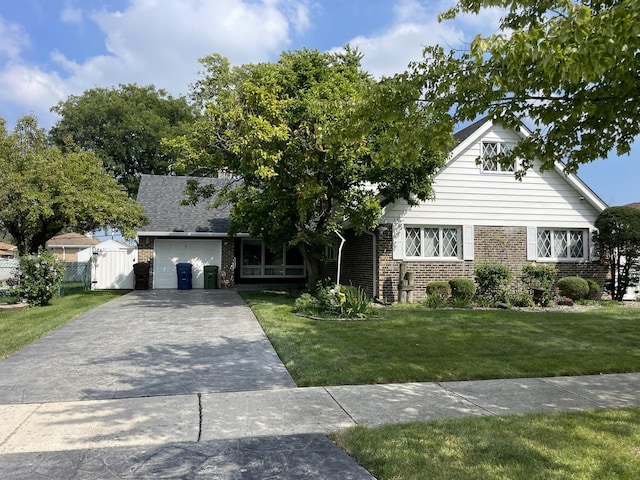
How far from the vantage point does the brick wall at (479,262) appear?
49.5 ft

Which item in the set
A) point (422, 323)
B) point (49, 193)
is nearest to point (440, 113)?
point (422, 323)

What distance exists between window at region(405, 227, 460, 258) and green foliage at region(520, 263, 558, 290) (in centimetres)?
215

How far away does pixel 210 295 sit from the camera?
58.0ft

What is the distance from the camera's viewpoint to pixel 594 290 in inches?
616

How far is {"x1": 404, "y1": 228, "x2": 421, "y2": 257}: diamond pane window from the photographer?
15328 mm

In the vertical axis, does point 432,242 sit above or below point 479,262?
above

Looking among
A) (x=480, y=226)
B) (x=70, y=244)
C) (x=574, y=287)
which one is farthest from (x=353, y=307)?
(x=70, y=244)

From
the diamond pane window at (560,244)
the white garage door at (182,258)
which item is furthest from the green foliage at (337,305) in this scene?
the white garage door at (182,258)

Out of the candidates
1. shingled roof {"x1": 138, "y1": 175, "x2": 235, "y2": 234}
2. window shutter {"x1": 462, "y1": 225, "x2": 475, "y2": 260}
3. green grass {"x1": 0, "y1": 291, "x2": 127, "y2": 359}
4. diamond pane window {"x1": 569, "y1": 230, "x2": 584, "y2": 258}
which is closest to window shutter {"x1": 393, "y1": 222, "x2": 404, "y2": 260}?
window shutter {"x1": 462, "y1": 225, "x2": 475, "y2": 260}

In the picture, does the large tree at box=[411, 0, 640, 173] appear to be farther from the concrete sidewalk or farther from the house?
the house

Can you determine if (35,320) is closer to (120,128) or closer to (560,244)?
(560,244)

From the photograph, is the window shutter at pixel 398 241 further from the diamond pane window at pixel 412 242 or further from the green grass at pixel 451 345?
the green grass at pixel 451 345

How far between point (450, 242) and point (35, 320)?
11958 mm

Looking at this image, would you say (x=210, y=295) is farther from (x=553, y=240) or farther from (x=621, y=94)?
(x=621, y=94)
